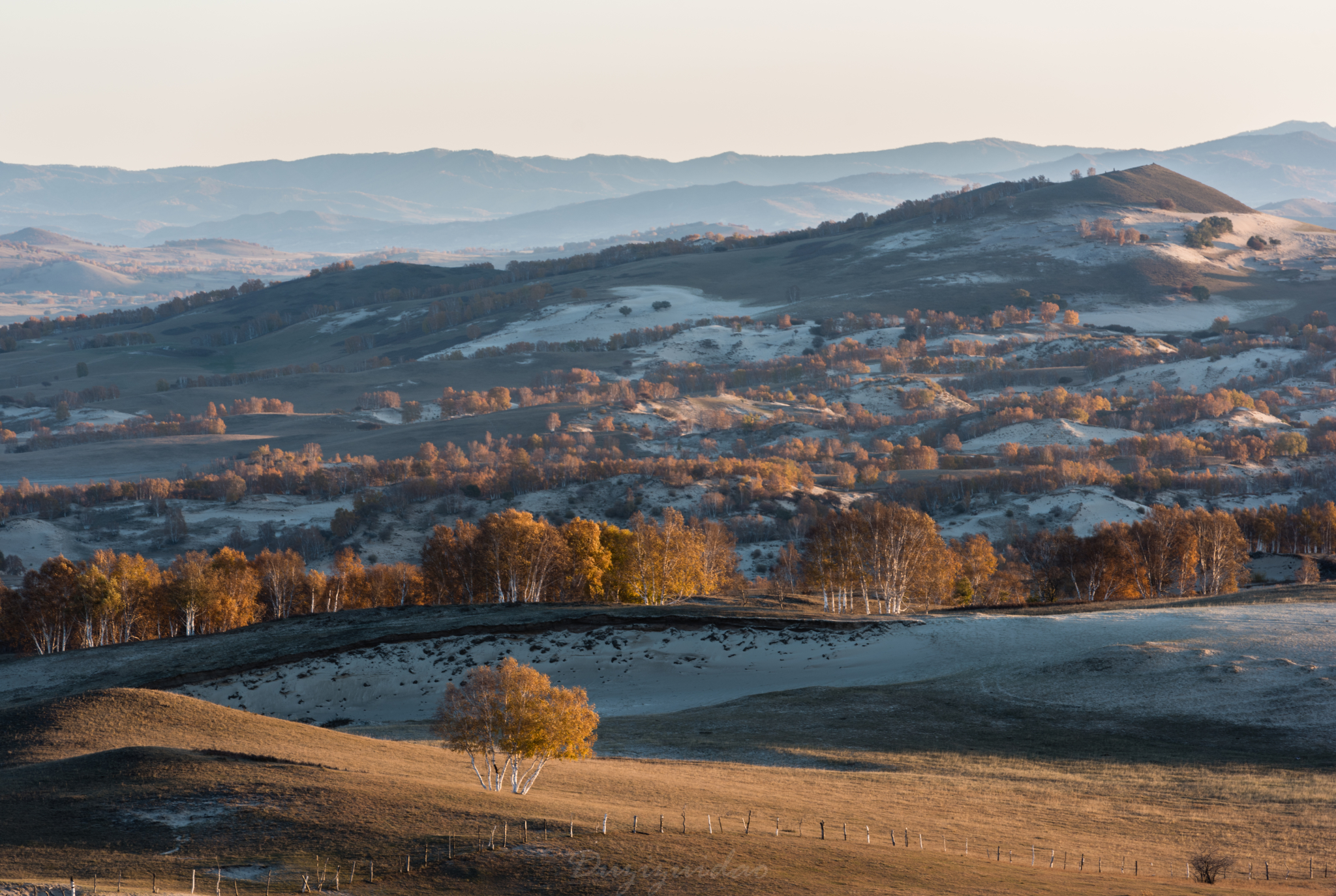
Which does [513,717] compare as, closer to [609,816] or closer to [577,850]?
[609,816]

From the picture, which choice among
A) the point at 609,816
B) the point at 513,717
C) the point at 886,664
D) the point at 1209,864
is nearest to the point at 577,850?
the point at 609,816

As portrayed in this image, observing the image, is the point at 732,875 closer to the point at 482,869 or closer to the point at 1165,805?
the point at 482,869

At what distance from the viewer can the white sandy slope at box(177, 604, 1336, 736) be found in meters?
54.7

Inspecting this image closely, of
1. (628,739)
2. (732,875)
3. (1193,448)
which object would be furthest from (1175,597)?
(1193,448)

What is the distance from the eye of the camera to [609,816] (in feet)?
107

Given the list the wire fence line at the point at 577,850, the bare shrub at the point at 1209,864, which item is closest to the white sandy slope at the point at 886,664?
the bare shrub at the point at 1209,864

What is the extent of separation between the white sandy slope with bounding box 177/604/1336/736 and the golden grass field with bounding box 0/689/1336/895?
38.6ft

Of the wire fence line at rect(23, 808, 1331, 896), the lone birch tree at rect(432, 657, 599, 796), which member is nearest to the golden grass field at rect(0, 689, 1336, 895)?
the wire fence line at rect(23, 808, 1331, 896)

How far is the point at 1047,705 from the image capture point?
2126 inches

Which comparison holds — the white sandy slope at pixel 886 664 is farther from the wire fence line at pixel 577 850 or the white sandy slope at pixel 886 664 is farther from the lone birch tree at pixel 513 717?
the lone birch tree at pixel 513 717

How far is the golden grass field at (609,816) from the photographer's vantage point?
27.3 m

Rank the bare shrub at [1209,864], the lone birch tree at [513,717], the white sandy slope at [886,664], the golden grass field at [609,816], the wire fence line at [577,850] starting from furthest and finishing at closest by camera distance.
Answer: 1. the white sandy slope at [886,664]
2. the lone birch tree at [513,717]
3. the bare shrub at [1209,864]
4. the golden grass field at [609,816]
5. the wire fence line at [577,850]

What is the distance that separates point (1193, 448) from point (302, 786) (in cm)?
18493

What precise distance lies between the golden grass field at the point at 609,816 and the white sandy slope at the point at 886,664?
11.8 meters
